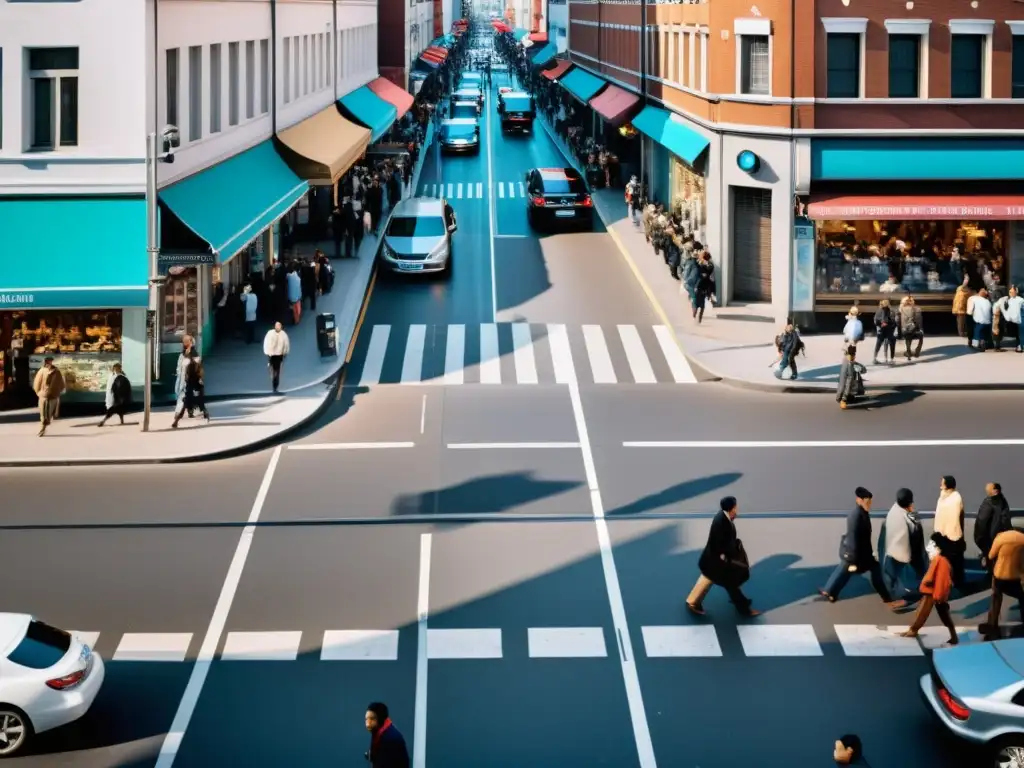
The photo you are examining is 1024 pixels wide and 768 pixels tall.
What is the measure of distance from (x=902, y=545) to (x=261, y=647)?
733 centimetres

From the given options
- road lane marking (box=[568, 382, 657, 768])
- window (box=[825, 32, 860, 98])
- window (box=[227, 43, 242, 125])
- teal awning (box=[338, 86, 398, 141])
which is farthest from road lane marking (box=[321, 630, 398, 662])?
teal awning (box=[338, 86, 398, 141])

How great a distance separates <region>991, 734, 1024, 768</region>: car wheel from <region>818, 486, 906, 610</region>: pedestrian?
13.9ft

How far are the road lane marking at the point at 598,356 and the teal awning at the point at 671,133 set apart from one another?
747 cm

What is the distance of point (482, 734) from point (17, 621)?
4.47 meters

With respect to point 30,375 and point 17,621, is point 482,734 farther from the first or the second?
point 30,375

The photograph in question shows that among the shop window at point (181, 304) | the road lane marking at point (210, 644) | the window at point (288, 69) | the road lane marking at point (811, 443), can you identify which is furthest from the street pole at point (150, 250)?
the window at point (288, 69)

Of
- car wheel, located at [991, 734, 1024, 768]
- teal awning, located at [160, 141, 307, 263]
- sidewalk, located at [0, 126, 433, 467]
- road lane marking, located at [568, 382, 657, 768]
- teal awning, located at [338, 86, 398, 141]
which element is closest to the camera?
car wheel, located at [991, 734, 1024, 768]

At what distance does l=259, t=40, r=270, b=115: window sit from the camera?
37719 mm

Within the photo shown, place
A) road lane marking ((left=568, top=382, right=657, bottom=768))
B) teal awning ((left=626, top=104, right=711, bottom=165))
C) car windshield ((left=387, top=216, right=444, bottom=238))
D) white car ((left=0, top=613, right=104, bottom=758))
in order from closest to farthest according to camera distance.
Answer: white car ((left=0, top=613, right=104, bottom=758))
road lane marking ((left=568, top=382, right=657, bottom=768))
teal awning ((left=626, top=104, right=711, bottom=165))
car windshield ((left=387, top=216, right=444, bottom=238))

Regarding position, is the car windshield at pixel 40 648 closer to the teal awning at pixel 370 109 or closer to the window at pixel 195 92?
the window at pixel 195 92

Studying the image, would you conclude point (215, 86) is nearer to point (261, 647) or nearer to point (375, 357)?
point (375, 357)

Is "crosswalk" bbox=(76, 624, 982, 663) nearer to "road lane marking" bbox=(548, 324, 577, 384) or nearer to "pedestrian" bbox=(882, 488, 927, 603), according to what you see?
"pedestrian" bbox=(882, 488, 927, 603)

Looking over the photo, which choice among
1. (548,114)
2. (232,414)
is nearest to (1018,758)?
(232,414)

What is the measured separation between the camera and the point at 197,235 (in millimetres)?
25688
